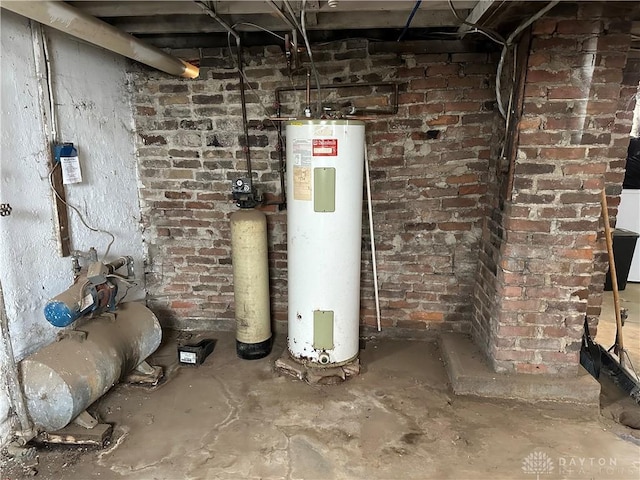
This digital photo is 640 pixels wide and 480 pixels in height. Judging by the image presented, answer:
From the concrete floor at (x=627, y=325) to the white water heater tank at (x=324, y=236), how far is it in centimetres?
193

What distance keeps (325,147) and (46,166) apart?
4.56 feet

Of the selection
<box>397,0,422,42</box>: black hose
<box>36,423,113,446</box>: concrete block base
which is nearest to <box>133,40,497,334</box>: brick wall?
<box>397,0,422,42</box>: black hose

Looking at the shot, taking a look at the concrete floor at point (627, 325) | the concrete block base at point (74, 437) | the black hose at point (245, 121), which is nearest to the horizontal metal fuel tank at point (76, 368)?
the concrete block base at point (74, 437)

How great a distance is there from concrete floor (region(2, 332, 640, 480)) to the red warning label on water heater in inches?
51.5

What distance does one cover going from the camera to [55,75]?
217 cm

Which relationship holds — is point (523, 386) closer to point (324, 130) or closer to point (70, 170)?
point (324, 130)

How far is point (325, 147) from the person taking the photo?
221cm

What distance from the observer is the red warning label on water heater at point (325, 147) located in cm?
221

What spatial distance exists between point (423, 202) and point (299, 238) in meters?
0.88

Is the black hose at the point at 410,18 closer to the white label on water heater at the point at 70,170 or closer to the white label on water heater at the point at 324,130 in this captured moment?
the white label on water heater at the point at 324,130

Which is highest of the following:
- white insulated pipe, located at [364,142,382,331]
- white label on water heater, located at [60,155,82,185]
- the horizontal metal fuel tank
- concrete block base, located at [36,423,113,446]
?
white label on water heater, located at [60,155,82,185]

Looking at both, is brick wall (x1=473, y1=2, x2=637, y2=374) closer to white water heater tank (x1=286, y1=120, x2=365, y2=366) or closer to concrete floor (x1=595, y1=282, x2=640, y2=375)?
white water heater tank (x1=286, y1=120, x2=365, y2=366)

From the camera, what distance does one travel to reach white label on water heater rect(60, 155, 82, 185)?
85.7 inches

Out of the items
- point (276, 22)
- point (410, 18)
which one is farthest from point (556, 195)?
point (276, 22)
